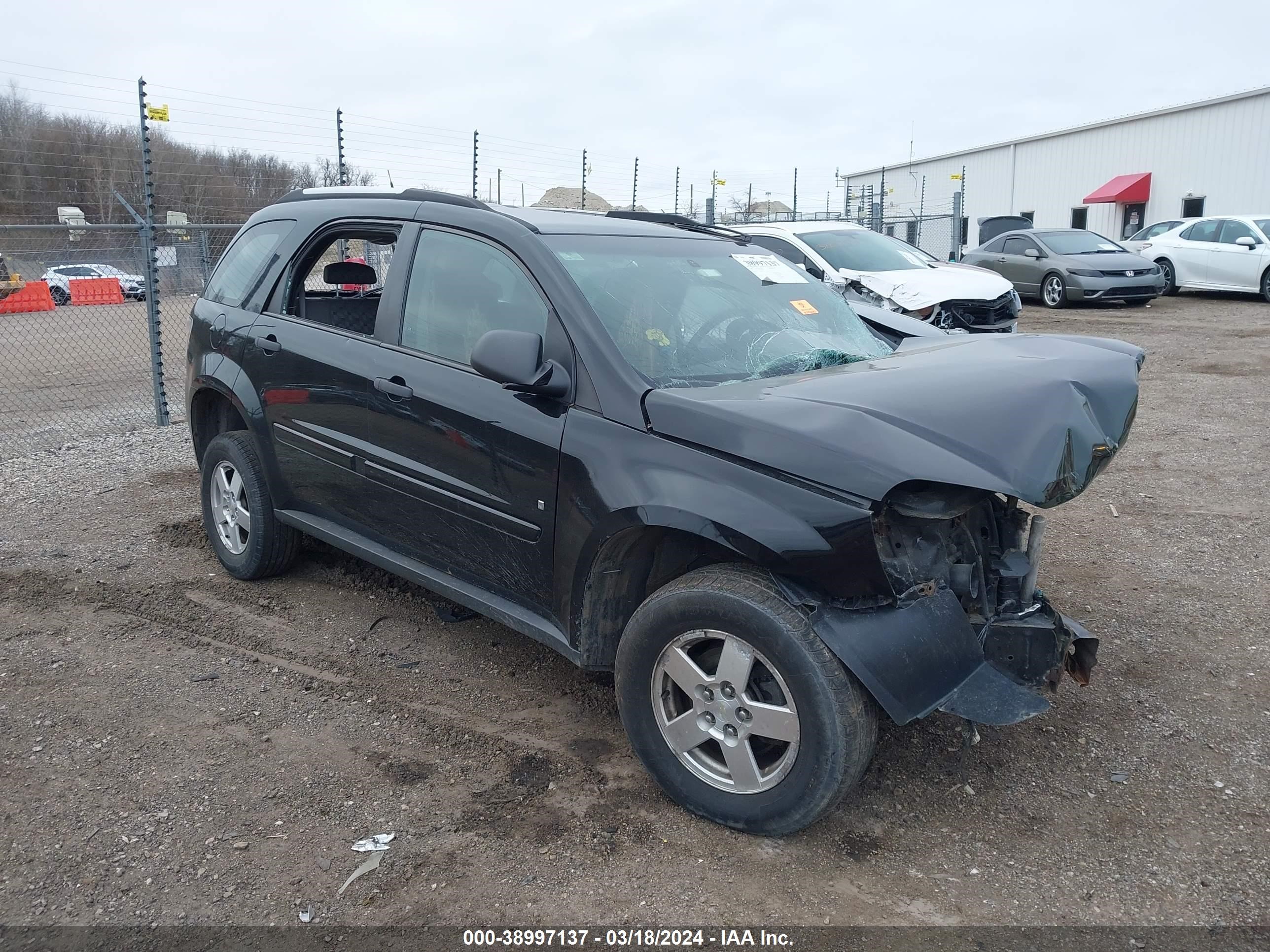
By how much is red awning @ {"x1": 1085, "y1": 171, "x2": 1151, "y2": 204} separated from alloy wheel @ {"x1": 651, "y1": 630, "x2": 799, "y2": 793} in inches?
1371

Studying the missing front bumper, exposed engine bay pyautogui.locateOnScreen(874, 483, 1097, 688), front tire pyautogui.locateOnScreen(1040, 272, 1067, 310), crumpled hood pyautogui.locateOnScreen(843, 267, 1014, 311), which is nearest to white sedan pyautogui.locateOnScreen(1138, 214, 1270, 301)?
front tire pyautogui.locateOnScreen(1040, 272, 1067, 310)

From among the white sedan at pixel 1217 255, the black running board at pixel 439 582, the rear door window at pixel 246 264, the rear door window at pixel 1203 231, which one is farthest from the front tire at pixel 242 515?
the rear door window at pixel 1203 231

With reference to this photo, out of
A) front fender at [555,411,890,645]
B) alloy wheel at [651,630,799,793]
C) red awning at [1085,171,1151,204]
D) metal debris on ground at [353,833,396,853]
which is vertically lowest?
metal debris on ground at [353,833,396,853]

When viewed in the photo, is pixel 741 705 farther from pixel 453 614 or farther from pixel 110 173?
pixel 110 173

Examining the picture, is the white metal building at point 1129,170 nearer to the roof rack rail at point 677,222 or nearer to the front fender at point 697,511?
the roof rack rail at point 677,222

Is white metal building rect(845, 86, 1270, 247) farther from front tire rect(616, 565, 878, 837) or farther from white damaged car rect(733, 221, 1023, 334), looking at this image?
front tire rect(616, 565, 878, 837)

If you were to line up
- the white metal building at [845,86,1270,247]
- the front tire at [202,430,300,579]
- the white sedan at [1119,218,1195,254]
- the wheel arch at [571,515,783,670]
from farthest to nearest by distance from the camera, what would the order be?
the white metal building at [845,86,1270,247], the white sedan at [1119,218,1195,254], the front tire at [202,430,300,579], the wheel arch at [571,515,783,670]

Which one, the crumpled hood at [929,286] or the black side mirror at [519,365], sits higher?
the crumpled hood at [929,286]

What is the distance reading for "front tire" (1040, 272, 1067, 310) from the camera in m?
16.5

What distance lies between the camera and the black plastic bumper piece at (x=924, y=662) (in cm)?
272

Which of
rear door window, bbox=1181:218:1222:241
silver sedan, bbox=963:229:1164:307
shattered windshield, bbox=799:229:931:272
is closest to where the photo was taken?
shattered windshield, bbox=799:229:931:272

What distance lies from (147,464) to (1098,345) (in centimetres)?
651

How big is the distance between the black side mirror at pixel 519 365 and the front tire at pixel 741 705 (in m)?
0.76

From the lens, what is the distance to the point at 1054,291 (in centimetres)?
1669
